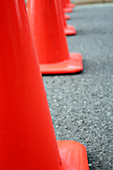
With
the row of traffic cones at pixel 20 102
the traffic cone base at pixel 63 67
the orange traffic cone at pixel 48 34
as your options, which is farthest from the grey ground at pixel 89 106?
the row of traffic cones at pixel 20 102

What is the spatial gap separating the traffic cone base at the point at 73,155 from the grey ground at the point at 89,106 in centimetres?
5

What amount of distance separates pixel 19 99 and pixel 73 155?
386mm

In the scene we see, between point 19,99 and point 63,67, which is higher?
point 19,99

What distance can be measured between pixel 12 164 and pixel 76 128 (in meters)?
0.58

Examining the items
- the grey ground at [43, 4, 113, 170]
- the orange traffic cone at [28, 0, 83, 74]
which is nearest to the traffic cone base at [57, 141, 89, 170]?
the grey ground at [43, 4, 113, 170]

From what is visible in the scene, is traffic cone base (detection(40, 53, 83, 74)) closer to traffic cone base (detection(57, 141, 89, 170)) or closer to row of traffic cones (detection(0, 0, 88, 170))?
traffic cone base (detection(57, 141, 89, 170))

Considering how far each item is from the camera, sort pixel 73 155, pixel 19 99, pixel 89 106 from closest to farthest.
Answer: pixel 19 99 → pixel 73 155 → pixel 89 106

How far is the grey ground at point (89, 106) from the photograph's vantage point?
117 cm

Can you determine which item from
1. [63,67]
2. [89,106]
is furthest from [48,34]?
[89,106]

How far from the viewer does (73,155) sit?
1.04 m

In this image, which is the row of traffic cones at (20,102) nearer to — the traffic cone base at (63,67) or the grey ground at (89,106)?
the grey ground at (89,106)

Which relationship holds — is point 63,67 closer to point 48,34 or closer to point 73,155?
point 48,34

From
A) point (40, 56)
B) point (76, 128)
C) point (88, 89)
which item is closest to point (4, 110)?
point (76, 128)

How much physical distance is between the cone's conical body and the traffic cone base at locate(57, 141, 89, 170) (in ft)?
0.52
